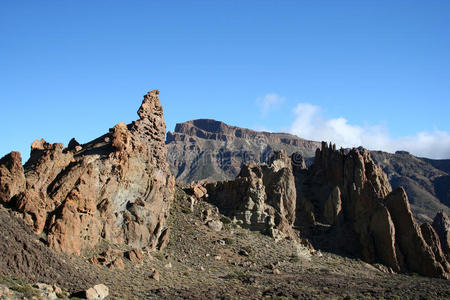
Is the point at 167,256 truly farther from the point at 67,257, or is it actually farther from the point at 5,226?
the point at 5,226

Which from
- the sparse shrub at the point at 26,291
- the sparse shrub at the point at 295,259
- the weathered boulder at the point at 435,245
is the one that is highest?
the weathered boulder at the point at 435,245

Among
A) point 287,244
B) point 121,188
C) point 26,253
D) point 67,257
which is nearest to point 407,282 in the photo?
point 287,244

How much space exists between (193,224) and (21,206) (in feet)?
95.6

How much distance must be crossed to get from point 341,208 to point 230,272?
3093 centimetres

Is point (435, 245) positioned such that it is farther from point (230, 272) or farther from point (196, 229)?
point (196, 229)

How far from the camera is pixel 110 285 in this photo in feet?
122

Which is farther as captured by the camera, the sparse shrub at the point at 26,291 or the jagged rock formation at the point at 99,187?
the jagged rock formation at the point at 99,187

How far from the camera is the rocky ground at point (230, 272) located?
→ 39031 mm

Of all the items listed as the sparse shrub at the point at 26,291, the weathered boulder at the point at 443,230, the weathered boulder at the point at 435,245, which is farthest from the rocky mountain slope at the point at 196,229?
the weathered boulder at the point at 443,230

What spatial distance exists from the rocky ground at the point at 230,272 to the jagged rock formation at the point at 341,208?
3351 millimetres

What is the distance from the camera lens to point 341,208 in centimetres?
7694

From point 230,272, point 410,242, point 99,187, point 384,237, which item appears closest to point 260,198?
point 230,272

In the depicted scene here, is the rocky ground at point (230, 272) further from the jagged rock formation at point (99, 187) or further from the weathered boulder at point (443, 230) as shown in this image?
the weathered boulder at point (443, 230)

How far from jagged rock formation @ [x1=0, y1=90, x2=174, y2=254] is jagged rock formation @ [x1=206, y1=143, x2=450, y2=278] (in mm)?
13323
